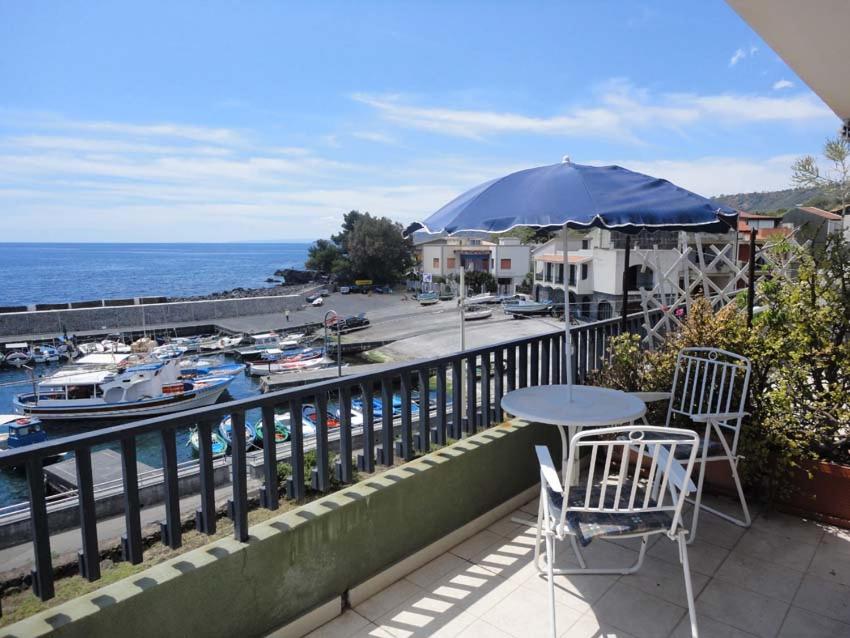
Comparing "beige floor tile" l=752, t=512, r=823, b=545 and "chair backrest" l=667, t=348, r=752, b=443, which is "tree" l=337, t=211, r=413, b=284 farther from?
"beige floor tile" l=752, t=512, r=823, b=545

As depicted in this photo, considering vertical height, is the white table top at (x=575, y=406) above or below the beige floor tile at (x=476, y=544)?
above

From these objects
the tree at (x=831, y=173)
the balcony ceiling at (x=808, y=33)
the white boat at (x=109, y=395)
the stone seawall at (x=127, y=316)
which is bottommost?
the white boat at (x=109, y=395)

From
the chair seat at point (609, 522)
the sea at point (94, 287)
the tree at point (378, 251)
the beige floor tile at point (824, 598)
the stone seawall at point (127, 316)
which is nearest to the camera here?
the chair seat at point (609, 522)

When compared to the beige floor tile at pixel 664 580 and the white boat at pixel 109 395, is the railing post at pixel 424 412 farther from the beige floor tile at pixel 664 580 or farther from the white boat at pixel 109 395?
the white boat at pixel 109 395

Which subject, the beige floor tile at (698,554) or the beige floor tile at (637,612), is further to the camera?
the beige floor tile at (698,554)

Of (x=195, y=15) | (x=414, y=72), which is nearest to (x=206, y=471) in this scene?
(x=195, y=15)

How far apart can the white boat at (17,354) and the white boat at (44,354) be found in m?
0.36

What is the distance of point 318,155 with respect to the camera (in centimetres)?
10188

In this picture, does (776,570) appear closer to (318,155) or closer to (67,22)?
(67,22)

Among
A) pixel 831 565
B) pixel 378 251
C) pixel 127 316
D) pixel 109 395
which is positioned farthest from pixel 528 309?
pixel 831 565

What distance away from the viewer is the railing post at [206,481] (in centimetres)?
185

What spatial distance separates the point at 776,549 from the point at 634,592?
909mm

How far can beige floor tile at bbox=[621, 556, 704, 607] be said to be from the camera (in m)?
2.32

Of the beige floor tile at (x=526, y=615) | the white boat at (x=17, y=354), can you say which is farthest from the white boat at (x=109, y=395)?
the beige floor tile at (x=526, y=615)
